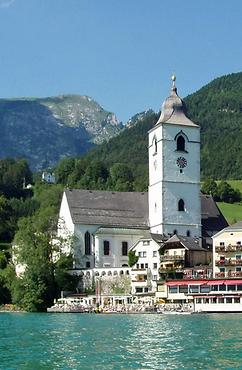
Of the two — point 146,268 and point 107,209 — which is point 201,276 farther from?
point 107,209

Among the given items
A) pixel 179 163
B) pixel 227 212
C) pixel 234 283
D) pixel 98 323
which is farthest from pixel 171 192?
pixel 227 212

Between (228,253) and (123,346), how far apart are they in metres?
48.1

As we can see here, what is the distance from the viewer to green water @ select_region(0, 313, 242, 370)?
34969 mm

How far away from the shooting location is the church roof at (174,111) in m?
106

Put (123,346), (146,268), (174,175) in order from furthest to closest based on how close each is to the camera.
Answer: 1. (174,175)
2. (146,268)
3. (123,346)

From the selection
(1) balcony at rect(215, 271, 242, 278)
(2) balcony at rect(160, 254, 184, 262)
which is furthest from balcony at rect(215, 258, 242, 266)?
(2) balcony at rect(160, 254, 184, 262)

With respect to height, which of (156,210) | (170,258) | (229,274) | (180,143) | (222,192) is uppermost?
(222,192)

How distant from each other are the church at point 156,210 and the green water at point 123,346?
142ft

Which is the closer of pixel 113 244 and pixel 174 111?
pixel 113 244

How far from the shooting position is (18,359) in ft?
121

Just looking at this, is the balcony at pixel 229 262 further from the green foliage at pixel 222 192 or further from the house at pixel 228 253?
the green foliage at pixel 222 192

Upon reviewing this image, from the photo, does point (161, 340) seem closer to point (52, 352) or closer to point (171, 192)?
point (52, 352)

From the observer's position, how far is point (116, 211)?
107 meters

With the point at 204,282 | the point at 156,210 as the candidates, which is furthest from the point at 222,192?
the point at 204,282
